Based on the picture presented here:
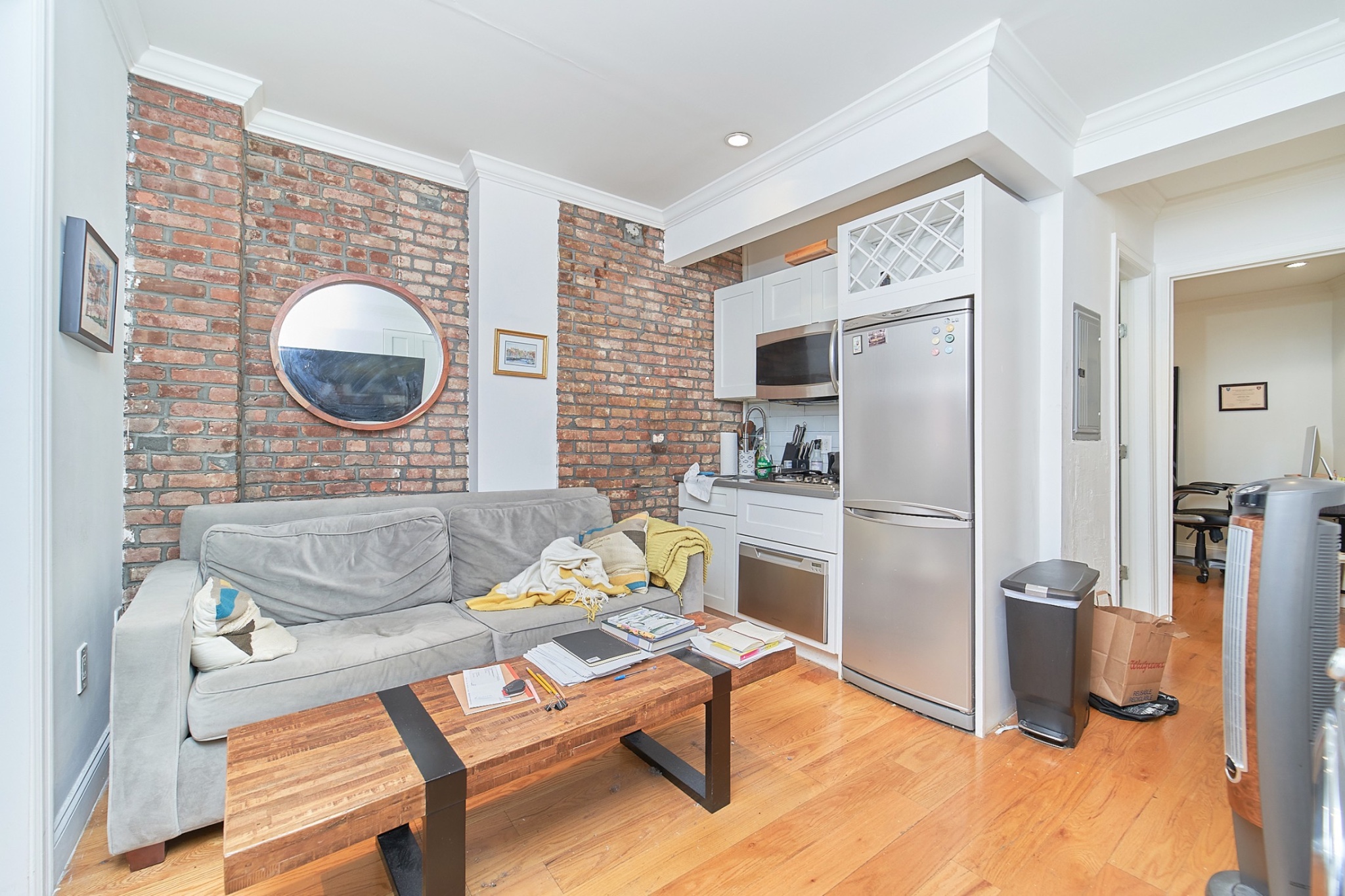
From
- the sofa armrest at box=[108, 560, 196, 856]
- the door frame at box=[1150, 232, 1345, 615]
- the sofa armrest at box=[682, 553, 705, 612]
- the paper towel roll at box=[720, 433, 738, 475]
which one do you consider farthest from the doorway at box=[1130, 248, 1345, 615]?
the sofa armrest at box=[108, 560, 196, 856]

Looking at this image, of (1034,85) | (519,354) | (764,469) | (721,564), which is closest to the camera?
(1034,85)

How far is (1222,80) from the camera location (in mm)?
2262

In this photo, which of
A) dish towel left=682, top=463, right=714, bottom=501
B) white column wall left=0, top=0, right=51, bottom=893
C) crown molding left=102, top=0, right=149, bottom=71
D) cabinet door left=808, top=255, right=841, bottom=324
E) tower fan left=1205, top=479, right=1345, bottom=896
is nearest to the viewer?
tower fan left=1205, top=479, right=1345, bottom=896

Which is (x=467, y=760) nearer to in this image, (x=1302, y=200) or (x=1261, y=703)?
(x=1261, y=703)

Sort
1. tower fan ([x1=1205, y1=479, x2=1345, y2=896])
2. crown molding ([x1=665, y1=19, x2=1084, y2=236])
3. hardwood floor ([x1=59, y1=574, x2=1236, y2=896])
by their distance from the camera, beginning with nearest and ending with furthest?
tower fan ([x1=1205, y1=479, x2=1345, y2=896]) < hardwood floor ([x1=59, y1=574, x2=1236, y2=896]) < crown molding ([x1=665, y1=19, x2=1084, y2=236])

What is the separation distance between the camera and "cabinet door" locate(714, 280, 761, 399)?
3910 mm

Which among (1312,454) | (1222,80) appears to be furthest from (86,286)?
(1312,454)

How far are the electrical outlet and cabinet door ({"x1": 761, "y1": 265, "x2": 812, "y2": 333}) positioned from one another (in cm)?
344

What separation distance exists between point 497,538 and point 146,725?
4.60 feet

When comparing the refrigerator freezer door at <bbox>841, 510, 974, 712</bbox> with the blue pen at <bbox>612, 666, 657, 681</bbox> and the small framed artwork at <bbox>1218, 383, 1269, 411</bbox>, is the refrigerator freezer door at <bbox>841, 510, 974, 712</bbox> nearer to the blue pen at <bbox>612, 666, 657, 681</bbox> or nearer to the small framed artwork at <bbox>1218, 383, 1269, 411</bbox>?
the blue pen at <bbox>612, 666, 657, 681</bbox>

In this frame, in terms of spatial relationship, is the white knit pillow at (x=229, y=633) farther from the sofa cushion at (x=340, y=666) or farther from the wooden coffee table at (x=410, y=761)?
the wooden coffee table at (x=410, y=761)

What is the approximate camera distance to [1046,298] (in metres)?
2.66

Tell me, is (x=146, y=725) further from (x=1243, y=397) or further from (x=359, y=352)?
(x=1243, y=397)

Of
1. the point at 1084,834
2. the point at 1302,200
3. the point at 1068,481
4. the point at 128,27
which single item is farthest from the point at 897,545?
the point at 128,27
